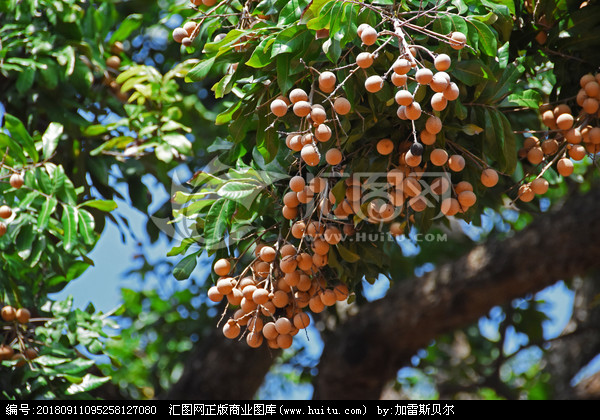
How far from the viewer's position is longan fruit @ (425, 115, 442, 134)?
1133mm

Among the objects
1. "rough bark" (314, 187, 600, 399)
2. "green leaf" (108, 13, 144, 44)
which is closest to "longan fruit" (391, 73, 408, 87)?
"green leaf" (108, 13, 144, 44)

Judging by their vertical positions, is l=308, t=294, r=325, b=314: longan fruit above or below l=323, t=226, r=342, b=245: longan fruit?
below

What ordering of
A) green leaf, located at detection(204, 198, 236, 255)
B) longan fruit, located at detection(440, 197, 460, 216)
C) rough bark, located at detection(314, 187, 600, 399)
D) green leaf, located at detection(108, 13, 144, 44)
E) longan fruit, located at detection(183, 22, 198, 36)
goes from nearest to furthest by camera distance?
1. longan fruit, located at detection(440, 197, 460, 216)
2. green leaf, located at detection(204, 198, 236, 255)
3. longan fruit, located at detection(183, 22, 198, 36)
4. green leaf, located at detection(108, 13, 144, 44)
5. rough bark, located at detection(314, 187, 600, 399)

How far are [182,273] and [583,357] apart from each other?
2978 mm

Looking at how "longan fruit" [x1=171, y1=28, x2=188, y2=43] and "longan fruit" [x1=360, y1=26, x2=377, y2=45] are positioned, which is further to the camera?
"longan fruit" [x1=171, y1=28, x2=188, y2=43]

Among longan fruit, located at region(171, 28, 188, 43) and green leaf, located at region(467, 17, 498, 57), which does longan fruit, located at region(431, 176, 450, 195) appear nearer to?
green leaf, located at region(467, 17, 498, 57)

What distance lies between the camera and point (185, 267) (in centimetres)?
138

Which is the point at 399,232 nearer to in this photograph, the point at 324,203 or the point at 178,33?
the point at 324,203

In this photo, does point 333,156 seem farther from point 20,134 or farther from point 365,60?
point 20,134

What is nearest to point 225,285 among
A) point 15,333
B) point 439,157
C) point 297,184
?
point 297,184

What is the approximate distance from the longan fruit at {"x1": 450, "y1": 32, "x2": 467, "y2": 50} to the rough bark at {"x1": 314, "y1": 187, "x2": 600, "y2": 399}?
1648mm

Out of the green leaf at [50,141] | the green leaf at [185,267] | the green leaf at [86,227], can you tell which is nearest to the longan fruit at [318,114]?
the green leaf at [185,267]
